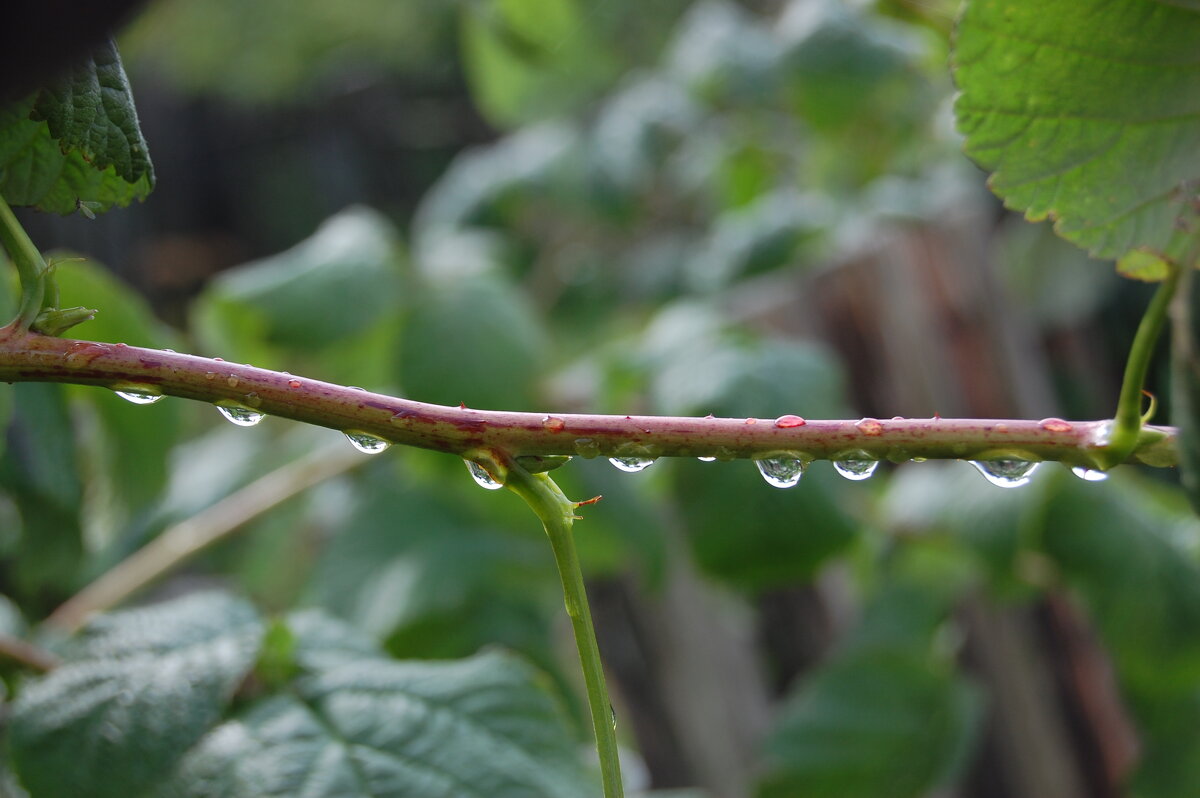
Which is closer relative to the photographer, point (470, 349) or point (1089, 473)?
point (1089, 473)

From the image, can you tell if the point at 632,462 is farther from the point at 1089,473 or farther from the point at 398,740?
the point at 398,740

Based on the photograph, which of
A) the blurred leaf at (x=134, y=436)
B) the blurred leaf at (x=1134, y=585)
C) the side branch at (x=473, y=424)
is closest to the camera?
the side branch at (x=473, y=424)

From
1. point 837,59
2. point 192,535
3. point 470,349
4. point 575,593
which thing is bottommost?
point 575,593

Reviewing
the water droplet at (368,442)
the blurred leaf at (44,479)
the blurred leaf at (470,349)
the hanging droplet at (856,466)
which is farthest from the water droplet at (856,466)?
the blurred leaf at (470,349)

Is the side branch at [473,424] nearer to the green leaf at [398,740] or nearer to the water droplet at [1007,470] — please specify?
the water droplet at [1007,470]

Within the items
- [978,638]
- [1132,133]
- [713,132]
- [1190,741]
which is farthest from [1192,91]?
[713,132]

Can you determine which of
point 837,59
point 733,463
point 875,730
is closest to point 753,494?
point 733,463

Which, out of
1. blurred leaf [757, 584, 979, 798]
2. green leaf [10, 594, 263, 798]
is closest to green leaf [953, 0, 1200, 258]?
green leaf [10, 594, 263, 798]
